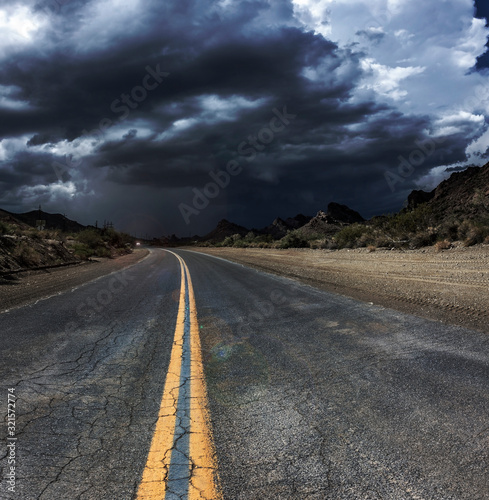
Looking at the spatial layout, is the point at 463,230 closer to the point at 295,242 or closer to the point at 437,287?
the point at 437,287

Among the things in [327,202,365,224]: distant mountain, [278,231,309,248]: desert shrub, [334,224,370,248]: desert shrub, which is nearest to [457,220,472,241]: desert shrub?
[334,224,370,248]: desert shrub

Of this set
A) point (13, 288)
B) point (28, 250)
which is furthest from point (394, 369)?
point (28, 250)

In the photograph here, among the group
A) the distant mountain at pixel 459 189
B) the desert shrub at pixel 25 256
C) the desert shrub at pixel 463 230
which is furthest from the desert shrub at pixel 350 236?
the distant mountain at pixel 459 189

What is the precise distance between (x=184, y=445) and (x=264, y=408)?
0.80 metres

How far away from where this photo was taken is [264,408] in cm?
301

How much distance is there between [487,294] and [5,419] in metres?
9.44

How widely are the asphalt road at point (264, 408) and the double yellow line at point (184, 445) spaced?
22mm

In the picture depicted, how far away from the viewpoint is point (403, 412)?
9.36 feet

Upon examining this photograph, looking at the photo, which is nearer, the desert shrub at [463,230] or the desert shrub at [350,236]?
the desert shrub at [463,230]

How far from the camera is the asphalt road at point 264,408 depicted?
2.06 metres

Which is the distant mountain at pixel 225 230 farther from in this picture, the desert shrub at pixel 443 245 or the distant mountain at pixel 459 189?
the desert shrub at pixel 443 245

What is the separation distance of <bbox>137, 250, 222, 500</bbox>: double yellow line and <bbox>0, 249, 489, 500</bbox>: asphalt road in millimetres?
22

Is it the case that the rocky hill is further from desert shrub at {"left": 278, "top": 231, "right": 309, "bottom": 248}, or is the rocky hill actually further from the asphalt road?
the asphalt road

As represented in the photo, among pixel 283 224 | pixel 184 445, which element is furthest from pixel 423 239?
pixel 283 224
